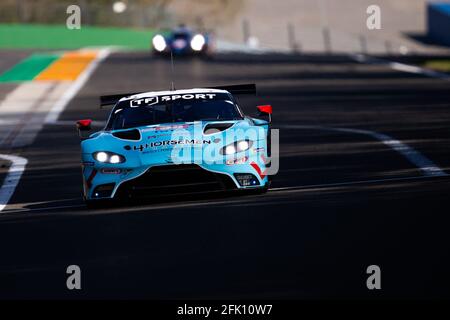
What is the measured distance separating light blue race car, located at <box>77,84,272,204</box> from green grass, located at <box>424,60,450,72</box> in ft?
94.5

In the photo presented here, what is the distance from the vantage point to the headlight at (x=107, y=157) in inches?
525

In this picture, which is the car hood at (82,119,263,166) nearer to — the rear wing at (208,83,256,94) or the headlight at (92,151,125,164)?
the headlight at (92,151,125,164)

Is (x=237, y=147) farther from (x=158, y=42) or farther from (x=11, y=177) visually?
(x=11, y=177)

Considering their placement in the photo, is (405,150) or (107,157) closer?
(107,157)

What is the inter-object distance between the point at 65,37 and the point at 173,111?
52014 mm

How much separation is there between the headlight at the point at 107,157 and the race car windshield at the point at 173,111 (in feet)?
2.80

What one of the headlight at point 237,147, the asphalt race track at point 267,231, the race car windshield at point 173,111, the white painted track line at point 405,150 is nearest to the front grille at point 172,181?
the asphalt race track at point 267,231

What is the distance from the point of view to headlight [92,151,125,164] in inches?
525

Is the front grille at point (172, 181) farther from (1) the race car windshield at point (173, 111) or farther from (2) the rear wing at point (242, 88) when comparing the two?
(2) the rear wing at point (242, 88)

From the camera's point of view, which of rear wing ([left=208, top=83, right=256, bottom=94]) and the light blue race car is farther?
rear wing ([left=208, top=83, right=256, bottom=94])

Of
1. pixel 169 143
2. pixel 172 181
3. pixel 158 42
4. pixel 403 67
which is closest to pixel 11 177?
pixel 158 42

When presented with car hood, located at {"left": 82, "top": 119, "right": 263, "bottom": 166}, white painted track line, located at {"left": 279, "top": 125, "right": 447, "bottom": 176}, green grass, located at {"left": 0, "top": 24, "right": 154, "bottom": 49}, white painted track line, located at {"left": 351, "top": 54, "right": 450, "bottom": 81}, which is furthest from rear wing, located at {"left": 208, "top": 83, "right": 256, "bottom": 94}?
green grass, located at {"left": 0, "top": 24, "right": 154, "bottom": 49}

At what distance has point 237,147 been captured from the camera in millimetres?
13469

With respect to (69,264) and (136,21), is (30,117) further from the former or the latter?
(136,21)
